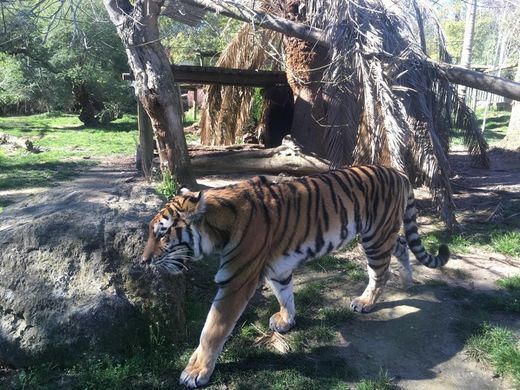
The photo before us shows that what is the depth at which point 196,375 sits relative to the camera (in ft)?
12.4

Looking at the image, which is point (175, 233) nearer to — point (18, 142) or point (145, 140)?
point (145, 140)

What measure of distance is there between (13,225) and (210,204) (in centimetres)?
214

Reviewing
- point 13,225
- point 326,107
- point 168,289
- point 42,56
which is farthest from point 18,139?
point 168,289

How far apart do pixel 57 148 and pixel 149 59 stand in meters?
9.17

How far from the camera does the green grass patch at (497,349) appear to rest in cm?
401

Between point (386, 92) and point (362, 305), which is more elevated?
point (386, 92)

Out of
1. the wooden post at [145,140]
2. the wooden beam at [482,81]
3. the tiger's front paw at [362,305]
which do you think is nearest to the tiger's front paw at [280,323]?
the tiger's front paw at [362,305]

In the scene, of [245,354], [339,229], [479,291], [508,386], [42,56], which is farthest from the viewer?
[42,56]

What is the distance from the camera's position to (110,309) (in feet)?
13.3

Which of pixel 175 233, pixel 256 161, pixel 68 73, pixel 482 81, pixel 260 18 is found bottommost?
pixel 256 161

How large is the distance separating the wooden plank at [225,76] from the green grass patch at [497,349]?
755cm

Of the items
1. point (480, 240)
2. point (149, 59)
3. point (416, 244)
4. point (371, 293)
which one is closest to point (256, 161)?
point (149, 59)

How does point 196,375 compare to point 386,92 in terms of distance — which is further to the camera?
point 386,92

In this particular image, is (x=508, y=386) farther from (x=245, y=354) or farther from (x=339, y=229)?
(x=245, y=354)
